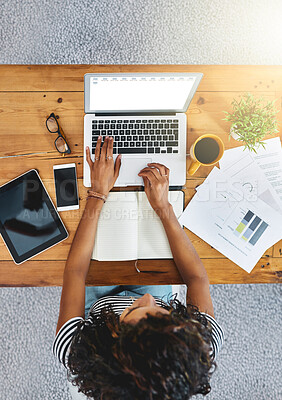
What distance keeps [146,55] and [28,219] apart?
1.16m

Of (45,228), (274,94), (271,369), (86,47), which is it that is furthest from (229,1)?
(271,369)

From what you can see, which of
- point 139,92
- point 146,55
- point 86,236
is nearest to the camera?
point 139,92

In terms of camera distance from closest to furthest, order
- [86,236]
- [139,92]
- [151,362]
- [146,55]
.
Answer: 1. [151,362]
2. [139,92]
3. [86,236]
4. [146,55]

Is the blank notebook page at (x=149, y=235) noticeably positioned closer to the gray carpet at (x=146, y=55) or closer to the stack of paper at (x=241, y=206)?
the stack of paper at (x=241, y=206)

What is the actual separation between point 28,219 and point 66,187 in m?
0.17

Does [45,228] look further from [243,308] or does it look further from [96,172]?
[243,308]

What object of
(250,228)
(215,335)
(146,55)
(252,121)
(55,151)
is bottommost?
(215,335)

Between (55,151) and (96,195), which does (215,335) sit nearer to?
(96,195)

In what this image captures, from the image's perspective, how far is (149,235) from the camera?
104 cm

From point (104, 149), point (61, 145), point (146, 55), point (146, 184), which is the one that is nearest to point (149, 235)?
point (146, 184)

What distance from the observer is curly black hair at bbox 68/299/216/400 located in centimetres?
65

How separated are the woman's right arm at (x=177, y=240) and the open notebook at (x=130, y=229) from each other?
0.03 meters

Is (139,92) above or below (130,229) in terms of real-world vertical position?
above

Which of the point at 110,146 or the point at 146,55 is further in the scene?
the point at 146,55
